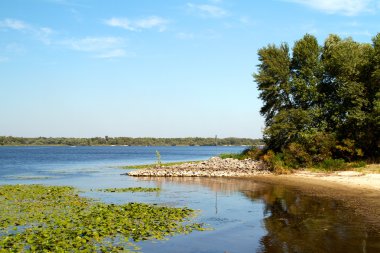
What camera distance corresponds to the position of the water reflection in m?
16.4

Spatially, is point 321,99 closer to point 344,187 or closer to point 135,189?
point 344,187

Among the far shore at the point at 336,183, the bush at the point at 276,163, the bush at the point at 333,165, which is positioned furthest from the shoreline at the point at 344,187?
the bush at the point at 333,165

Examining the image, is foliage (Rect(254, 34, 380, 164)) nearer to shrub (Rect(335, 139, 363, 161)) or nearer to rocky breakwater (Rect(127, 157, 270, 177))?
shrub (Rect(335, 139, 363, 161))

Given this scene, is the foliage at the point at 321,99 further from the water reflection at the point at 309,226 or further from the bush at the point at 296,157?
the water reflection at the point at 309,226

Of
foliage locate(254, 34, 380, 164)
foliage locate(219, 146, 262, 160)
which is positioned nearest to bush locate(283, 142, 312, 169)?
foliage locate(254, 34, 380, 164)

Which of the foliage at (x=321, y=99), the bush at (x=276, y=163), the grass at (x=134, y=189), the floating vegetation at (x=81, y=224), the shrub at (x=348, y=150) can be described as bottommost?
the grass at (x=134, y=189)

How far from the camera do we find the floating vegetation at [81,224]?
1644 centimetres

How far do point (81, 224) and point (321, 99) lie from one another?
1539 inches

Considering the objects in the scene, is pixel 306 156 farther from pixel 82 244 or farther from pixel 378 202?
pixel 82 244

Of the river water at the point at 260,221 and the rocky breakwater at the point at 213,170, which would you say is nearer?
the river water at the point at 260,221

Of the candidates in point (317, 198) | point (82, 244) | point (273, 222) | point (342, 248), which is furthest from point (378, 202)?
point (82, 244)

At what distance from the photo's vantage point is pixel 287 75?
5450 centimetres

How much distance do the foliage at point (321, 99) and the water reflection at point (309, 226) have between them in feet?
53.1

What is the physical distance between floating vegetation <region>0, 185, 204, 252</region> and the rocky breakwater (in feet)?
70.4
